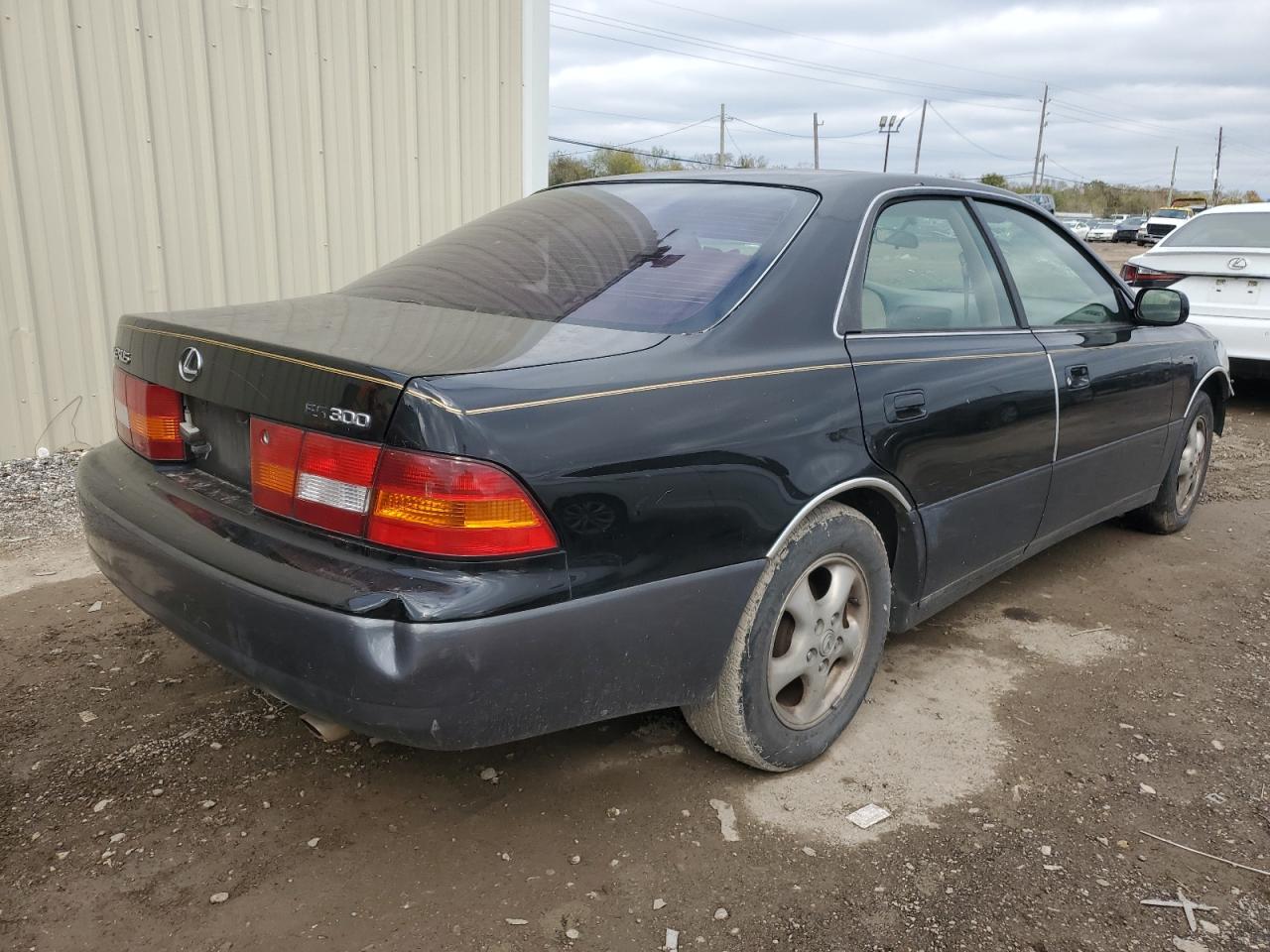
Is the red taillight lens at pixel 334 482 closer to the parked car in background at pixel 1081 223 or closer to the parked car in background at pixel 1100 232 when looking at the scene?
the parked car in background at pixel 1081 223

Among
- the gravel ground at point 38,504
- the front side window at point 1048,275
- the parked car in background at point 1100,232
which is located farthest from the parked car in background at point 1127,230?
the gravel ground at point 38,504

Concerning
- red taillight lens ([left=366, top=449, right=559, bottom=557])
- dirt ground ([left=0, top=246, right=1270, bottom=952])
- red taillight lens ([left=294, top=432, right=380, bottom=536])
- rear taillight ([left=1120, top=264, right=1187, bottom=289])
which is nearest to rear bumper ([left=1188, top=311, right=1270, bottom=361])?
rear taillight ([left=1120, top=264, right=1187, bottom=289])

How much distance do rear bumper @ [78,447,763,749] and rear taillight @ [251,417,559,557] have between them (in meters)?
0.09

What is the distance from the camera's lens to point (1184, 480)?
15.4 ft

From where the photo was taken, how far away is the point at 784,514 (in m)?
2.30

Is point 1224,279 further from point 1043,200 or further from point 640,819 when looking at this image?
point 1043,200

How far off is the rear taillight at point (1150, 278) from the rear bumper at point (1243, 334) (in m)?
0.45

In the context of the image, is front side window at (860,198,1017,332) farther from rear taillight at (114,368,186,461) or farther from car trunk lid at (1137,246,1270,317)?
car trunk lid at (1137,246,1270,317)

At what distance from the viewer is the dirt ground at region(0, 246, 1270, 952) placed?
2.06 m

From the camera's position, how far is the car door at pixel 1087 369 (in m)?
3.41

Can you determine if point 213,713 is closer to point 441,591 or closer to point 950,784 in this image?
point 441,591

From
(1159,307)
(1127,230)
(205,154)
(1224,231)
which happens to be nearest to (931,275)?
(1159,307)

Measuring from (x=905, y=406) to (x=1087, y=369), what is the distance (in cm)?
124

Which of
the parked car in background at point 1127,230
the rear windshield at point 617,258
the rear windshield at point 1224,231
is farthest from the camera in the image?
the parked car in background at point 1127,230
